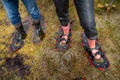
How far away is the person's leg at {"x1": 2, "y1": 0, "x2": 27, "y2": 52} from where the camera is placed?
3.52 m

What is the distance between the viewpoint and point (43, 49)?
394 centimetres

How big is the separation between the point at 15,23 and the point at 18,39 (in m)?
0.40

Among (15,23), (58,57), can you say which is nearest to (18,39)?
(15,23)

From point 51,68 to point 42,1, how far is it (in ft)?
6.09

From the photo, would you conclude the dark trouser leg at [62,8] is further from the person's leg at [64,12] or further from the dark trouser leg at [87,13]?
the dark trouser leg at [87,13]

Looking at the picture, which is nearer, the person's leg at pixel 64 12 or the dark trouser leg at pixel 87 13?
the dark trouser leg at pixel 87 13

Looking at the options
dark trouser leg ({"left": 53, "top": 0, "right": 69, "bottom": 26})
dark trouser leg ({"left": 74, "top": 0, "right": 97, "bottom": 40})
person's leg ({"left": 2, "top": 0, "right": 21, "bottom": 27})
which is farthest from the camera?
person's leg ({"left": 2, "top": 0, "right": 21, "bottom": 27})

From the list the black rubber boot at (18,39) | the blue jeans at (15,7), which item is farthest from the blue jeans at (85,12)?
the black rubber boot at (18,39)

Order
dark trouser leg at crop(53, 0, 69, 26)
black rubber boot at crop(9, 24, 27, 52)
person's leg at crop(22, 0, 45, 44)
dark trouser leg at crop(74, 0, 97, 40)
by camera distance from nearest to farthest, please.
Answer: dark trouser leg at crop(74, 0, 97, 40) → dark trouser leg at crop(53, 0, 69, 26) → person's leg at crop(22, 0, 45, 44) → black rubber boot at crop(9, 24, 27, 52)

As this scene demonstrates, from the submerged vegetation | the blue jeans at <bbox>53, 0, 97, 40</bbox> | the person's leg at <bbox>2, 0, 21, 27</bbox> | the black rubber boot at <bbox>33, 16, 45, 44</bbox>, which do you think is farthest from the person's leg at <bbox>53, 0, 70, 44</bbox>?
the person's leg at <bbox>2, 0, 21, 27</bbox>

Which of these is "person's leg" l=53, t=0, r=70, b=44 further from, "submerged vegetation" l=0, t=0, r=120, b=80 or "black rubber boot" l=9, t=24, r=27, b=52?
"black rubber boot" l=9, t=24, r=27, b=52

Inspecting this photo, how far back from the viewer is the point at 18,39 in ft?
13.6

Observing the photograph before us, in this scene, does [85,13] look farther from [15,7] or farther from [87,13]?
[15,7]

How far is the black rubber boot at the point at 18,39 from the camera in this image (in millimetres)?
4047
